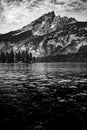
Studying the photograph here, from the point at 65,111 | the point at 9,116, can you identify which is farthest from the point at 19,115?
the point at 65,111

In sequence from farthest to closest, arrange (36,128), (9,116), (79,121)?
(9,116) → (79,121) → (36,128)

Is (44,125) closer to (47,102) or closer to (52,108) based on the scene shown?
(52,108)

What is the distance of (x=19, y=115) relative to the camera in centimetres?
1434

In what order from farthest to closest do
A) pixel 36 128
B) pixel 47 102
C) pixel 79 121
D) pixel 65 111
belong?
pixel 47 102, pixel 65 111, pixel 79 121, pixel 36 128

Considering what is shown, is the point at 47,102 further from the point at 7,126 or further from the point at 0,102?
the point at 7,126

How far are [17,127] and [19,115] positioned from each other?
2464mm

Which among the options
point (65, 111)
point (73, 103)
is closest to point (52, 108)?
point (65, 111)

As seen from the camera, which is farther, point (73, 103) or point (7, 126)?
point (73, 103)

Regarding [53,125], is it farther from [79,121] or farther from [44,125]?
[79,121]

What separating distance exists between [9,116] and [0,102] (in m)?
4.69

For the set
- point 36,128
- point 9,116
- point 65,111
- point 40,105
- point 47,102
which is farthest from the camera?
point 47,102

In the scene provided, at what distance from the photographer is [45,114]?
14.6 m

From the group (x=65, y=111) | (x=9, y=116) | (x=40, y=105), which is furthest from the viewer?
(x=40, y=105)

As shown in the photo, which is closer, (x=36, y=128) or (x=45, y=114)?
(x=36, y=128)
